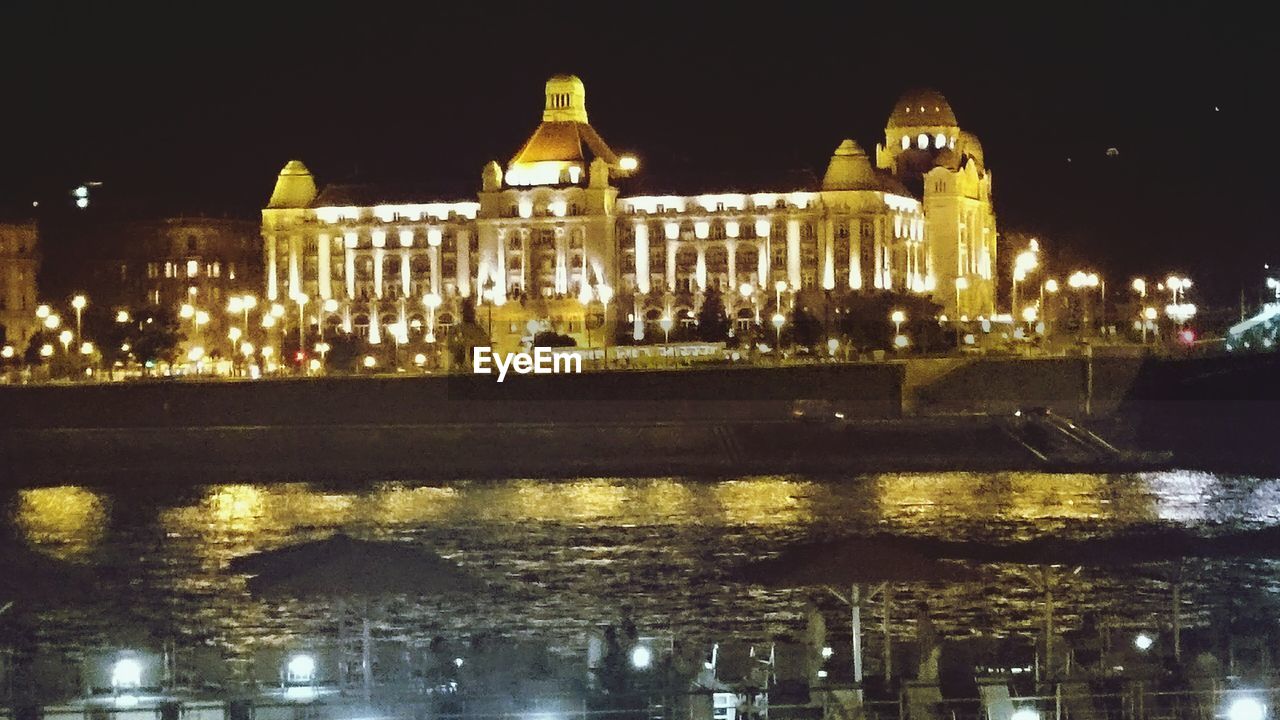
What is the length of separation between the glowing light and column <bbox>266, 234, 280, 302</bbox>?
95378 mm

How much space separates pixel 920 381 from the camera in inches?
3639

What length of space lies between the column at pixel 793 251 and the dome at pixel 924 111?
1655 cm

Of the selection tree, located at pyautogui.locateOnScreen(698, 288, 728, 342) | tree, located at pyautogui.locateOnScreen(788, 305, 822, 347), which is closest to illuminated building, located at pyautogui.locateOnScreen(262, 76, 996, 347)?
tree, located at pyautogui.locateOnScreen(698, 288, 728, 342)

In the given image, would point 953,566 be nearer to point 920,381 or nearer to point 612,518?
point 612,518

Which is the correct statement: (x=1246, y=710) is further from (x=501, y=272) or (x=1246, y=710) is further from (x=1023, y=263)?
(x=501, y=272)

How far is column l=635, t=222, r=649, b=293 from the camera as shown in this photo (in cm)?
12331

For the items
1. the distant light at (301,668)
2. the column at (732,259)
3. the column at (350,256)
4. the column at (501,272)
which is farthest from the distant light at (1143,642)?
the column at (350,256)

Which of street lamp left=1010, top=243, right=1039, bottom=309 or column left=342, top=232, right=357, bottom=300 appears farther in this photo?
column left=342, top=232, right=357, bottom=300

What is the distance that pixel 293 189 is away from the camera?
127938 mm

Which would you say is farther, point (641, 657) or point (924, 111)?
point (924, 111)

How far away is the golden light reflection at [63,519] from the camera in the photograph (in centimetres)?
5606

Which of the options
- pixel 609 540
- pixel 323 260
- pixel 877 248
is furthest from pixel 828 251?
pixel 609 540

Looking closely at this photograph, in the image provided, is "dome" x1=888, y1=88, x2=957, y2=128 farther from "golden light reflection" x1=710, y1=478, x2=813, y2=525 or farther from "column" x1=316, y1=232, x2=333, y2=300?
"golden light reflection" x1=710, y1=478, x2=813, y2=525

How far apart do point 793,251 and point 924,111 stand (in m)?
17.9
